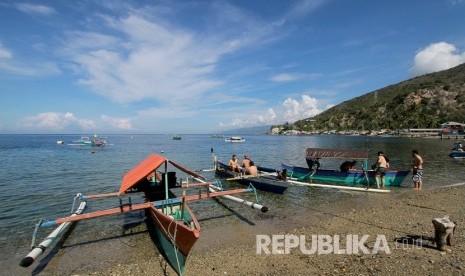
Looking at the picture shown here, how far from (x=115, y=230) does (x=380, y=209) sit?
13442 mm

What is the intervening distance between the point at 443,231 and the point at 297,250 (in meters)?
4.65

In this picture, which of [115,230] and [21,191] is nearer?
[115,230]

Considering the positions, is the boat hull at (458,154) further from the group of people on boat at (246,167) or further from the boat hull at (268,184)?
the boat hull at (268,184)

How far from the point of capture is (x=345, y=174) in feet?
74.8

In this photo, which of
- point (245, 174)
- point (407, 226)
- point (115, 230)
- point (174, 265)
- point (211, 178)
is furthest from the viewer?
point (211, 178)

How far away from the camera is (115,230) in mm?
13539

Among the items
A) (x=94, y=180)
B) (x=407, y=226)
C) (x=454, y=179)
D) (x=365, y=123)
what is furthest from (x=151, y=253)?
(x=365, y=123)

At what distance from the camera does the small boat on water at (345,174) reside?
22094 millimetres

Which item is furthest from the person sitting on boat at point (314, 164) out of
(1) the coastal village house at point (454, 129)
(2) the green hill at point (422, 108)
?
(2) the green hill at point (422, 108)

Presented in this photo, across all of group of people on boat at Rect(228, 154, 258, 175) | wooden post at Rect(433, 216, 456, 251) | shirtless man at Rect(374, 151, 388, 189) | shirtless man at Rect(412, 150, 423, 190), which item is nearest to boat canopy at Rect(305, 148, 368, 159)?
shirtless man at Rect(374, 151, 388, 189)

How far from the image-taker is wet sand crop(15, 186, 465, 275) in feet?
28.8

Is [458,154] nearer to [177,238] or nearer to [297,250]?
[297,250]

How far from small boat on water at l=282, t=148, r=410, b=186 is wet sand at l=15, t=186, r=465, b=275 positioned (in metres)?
5.90

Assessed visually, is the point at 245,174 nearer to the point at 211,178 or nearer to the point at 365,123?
the point at 211,178
